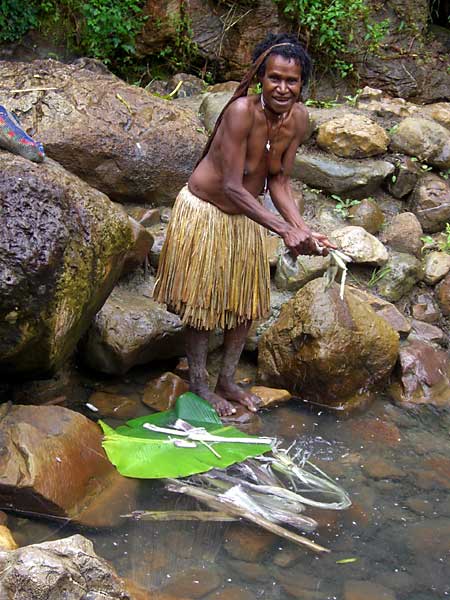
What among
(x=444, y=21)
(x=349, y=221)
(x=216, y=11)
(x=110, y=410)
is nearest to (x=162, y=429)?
(x=110, y=410)

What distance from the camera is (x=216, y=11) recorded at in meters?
7.01

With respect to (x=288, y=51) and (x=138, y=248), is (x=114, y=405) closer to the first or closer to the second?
(x=138, y=248)

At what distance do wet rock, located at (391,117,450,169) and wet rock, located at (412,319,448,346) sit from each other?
1528 mm

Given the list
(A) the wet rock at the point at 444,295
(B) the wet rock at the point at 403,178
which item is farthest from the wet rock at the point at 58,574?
(B) the wet rock at the point at 403,178

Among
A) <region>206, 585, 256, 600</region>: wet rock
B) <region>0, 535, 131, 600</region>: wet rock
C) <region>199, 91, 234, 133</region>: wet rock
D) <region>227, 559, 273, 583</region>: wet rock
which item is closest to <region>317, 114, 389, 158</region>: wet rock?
<region>199, 91, 234, 133</region>: wet rock

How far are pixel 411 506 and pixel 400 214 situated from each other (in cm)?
292

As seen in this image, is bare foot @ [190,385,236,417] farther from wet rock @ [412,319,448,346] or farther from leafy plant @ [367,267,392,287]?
leafy plant @ [367,267,392,287]

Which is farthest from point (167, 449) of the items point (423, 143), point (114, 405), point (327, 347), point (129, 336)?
Answer: point (423, 143)

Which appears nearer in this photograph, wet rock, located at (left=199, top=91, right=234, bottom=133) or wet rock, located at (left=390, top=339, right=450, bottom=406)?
wet rock, located at (left=390, top=339, right=450, bottom=406)

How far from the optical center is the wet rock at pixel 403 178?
6012mm

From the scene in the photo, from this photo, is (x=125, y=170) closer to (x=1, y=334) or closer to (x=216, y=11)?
A: (x=1, y=334)

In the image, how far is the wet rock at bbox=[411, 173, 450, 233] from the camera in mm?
5961

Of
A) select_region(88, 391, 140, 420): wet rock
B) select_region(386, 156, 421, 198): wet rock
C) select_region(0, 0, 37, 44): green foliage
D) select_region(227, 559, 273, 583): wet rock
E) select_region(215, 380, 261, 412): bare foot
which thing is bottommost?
select_region(88, 391, 140, 420): wet rock

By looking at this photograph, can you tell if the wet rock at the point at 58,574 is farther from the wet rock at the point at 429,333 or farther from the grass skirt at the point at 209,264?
the wet rock at the point at 429,333
